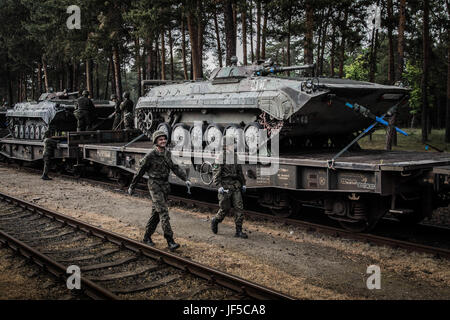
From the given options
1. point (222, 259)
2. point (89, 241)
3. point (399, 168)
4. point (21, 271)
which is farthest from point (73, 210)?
point (399, 168)

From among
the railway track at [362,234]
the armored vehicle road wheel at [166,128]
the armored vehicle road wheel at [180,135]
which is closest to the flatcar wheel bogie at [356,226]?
the railway track at [362,234]

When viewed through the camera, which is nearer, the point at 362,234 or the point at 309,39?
the point at 362,234

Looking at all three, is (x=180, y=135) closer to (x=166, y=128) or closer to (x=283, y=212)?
(x=166, y=128)

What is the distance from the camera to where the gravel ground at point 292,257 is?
6.32 metres

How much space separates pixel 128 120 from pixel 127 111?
0.35m

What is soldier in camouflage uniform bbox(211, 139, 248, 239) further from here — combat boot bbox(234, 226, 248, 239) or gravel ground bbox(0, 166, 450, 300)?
gravel ground bbox(0, 166, 450, 300)

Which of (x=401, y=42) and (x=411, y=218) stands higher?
(x=401, y=42)

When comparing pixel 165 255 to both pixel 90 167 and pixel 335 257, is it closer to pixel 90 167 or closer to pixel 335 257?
pixel 335 257

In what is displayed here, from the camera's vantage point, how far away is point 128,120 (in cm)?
1786

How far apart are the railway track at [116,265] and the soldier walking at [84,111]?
324 inches

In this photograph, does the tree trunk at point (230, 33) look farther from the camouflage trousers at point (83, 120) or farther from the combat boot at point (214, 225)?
the combat boot at point (214, 225)

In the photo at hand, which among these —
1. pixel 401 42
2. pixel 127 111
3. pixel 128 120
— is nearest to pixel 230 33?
pixel 127 111

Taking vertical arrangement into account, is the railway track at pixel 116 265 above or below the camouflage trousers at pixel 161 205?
below

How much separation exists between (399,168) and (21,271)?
20.3 ft
